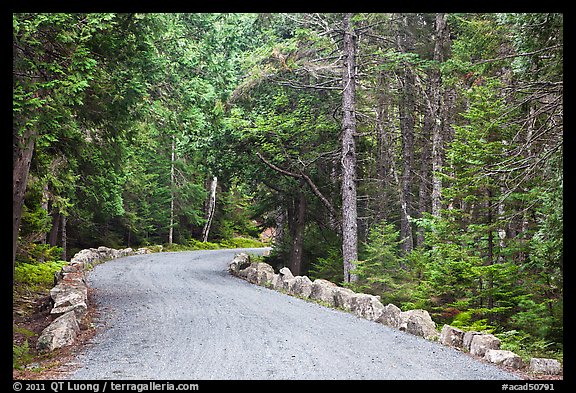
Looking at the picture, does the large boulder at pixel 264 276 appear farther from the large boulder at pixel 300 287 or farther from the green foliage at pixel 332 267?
the green foliage at pixel 332 267

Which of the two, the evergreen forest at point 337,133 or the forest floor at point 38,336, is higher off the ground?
the evergreen forest at point 337,133

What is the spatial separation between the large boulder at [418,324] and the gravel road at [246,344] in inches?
6.7

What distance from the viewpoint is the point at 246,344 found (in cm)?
699

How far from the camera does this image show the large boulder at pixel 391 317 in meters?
8.52

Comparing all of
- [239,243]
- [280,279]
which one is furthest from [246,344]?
[239,243]

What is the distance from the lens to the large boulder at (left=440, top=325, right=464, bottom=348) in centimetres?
722

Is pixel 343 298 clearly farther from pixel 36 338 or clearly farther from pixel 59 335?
pixel 36 338

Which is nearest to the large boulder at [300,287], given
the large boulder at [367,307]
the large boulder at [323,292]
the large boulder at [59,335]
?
the large boulder at [323,292]

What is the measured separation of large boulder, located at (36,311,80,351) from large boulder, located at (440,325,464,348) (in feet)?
16.7

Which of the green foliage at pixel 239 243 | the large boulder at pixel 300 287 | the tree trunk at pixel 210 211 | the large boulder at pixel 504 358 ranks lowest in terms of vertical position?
the large boulder at pixel 504 358

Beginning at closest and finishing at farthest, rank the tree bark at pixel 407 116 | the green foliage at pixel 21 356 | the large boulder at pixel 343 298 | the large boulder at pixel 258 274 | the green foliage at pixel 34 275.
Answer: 1. the green foliage at pixel 21 356
2. the large boulder at pixel 343 298
3. the green foliage at pixel 34 275
4. the large boulder at pixel 258 274
5. the tree bark at pixel 407 116

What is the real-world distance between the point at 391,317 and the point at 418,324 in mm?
772
